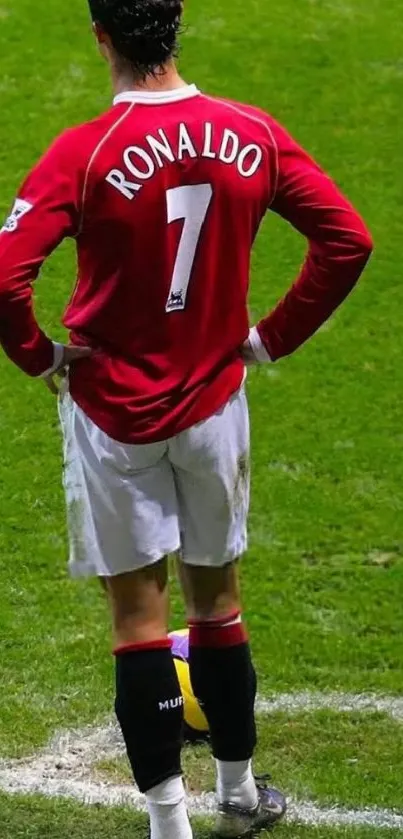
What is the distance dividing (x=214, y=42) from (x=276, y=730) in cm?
763

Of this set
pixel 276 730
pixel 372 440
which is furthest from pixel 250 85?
pixel 276 730

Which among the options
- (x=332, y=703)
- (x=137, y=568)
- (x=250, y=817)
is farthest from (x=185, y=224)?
(x=332, y=703)

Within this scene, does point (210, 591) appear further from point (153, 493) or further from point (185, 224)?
point (185, 224)

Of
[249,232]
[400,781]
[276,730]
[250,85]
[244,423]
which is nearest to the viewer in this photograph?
[249,232]

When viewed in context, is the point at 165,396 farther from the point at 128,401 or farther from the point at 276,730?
the point at 276,730

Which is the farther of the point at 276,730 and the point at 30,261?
the point at 276,730

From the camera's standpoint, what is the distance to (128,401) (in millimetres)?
2779

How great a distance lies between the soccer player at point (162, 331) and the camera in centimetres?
260

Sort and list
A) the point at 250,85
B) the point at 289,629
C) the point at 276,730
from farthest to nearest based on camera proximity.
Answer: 1. the point at 250,85
2. the point at 289,629
3. the point at 276,730

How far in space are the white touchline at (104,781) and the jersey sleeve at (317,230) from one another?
1.21 m

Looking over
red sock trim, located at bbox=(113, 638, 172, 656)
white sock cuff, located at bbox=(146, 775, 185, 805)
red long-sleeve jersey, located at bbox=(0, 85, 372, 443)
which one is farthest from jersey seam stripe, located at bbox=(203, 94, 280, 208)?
white sock cuff, located at bbox=(146, 775, 185, 805)

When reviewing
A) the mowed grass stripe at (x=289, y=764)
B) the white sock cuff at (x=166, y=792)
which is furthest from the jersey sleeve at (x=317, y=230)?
the mowed grass stripe at (x=289, y=764)

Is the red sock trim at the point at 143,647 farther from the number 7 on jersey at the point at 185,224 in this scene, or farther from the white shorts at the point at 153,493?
the number 7 on jersey at the point at 185,224

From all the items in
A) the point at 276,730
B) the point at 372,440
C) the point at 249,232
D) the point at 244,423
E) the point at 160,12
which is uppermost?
the point at 160,12
